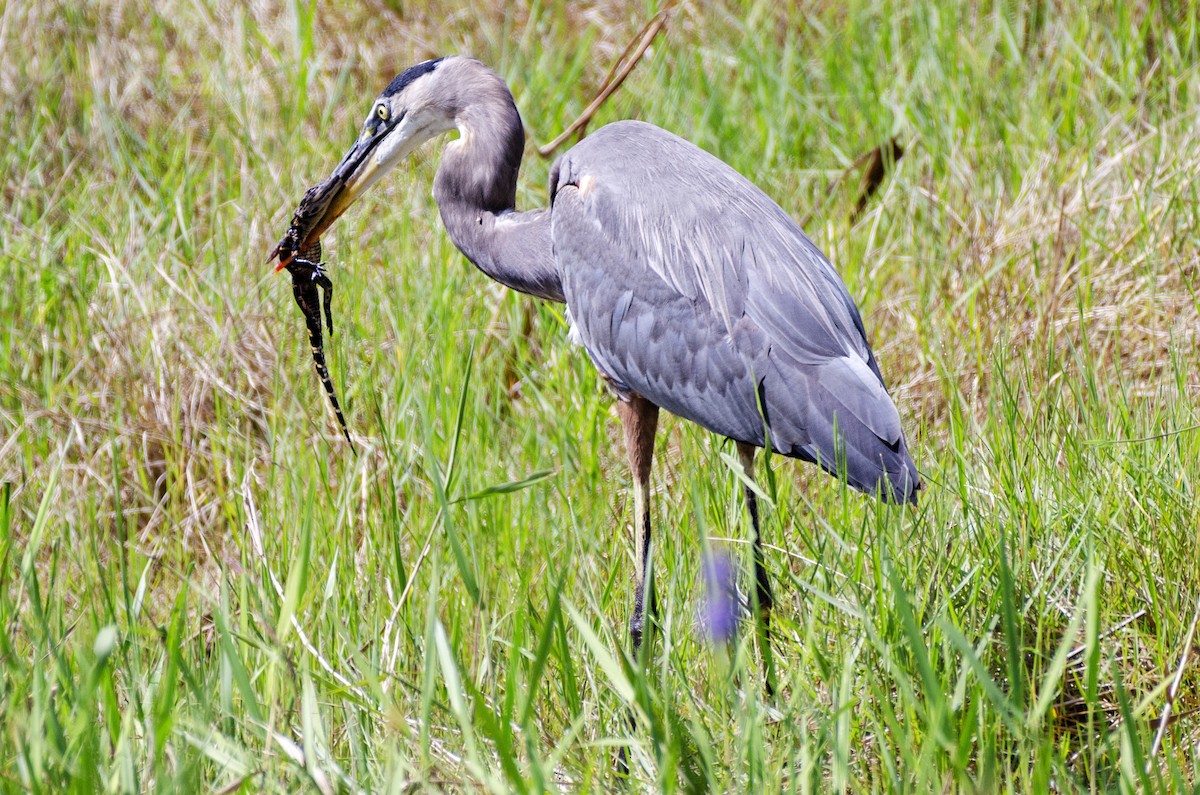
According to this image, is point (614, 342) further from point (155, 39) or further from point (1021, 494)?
point (155, 39)

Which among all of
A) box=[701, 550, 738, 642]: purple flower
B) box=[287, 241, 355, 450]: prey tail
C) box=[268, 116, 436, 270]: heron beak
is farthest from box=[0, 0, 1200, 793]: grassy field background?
box=[268, 116, 436, 270]: heron beak

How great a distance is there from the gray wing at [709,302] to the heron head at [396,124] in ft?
1.61

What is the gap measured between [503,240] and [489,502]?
2.31ft

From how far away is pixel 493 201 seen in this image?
341 cm

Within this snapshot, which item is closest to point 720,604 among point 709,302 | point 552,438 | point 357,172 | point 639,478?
point 639,478

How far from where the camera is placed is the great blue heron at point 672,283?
2.77 metres

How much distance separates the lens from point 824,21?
18.1 feet

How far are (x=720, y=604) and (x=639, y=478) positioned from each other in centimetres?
61

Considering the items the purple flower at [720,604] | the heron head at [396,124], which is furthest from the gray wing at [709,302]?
the heron head at [396,124]

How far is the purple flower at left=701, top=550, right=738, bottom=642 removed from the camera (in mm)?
2349

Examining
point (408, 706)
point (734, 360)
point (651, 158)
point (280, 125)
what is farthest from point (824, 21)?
point (408, 706)

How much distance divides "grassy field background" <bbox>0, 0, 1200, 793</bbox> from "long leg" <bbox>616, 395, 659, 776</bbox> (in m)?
0.07

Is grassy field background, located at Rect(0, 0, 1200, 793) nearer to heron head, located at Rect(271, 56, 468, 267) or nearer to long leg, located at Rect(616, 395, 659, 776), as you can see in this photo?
long leg, located at Rect(616, 395, 659, 776)

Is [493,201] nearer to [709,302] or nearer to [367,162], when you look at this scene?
[367,162]
